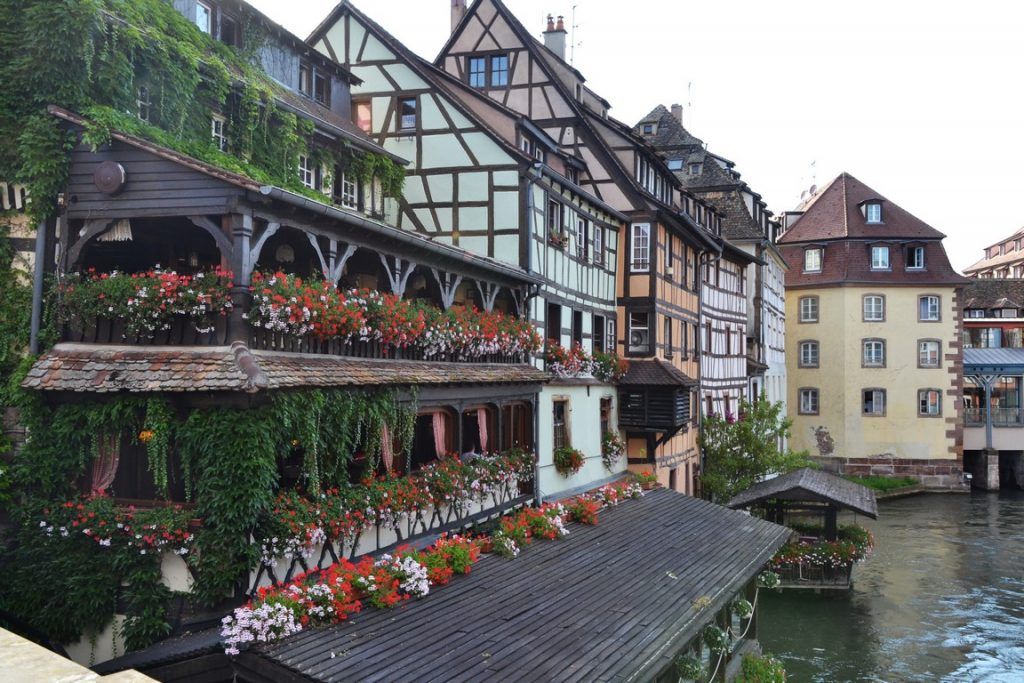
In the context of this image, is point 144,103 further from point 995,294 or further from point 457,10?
point 995,294

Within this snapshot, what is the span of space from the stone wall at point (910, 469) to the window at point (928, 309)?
23.6ft

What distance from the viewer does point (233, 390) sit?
9.05 metres

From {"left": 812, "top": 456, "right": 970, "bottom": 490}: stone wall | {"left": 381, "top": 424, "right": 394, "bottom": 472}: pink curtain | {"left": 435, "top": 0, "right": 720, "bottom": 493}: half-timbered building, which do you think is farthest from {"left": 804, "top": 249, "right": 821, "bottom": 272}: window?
{"left": 381, "top": 424, "right": 394, "bottom": 472}: pink curtain

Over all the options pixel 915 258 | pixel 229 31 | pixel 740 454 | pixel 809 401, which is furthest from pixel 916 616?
pixel 915 258

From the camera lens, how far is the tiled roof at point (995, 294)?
49500 mm

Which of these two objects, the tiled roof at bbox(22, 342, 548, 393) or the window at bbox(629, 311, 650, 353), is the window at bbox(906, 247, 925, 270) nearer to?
the window at bbox(629, 311, 650, 353)

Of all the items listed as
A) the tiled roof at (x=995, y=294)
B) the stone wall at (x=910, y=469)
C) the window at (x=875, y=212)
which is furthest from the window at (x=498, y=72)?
the tiled roof at (x=995, y=294)

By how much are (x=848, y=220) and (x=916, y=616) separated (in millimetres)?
29209

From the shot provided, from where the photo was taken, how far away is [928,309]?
4538cm

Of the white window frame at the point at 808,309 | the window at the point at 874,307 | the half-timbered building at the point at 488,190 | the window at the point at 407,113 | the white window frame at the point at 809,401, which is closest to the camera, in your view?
the half-timbered building at the point at 488,190

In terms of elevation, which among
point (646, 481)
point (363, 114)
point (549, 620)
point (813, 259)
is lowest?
point (549, 620)

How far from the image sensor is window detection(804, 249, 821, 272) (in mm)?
47094

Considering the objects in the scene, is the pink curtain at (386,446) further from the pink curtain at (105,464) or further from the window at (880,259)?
the window at (880,259)

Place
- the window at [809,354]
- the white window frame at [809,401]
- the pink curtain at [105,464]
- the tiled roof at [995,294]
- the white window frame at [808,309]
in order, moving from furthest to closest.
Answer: the tiled roof at [995,294] → the white window frame at [808,309] → the window at [809,354] → the white window frame at [809,401] → the pink curtain at [105,464]
